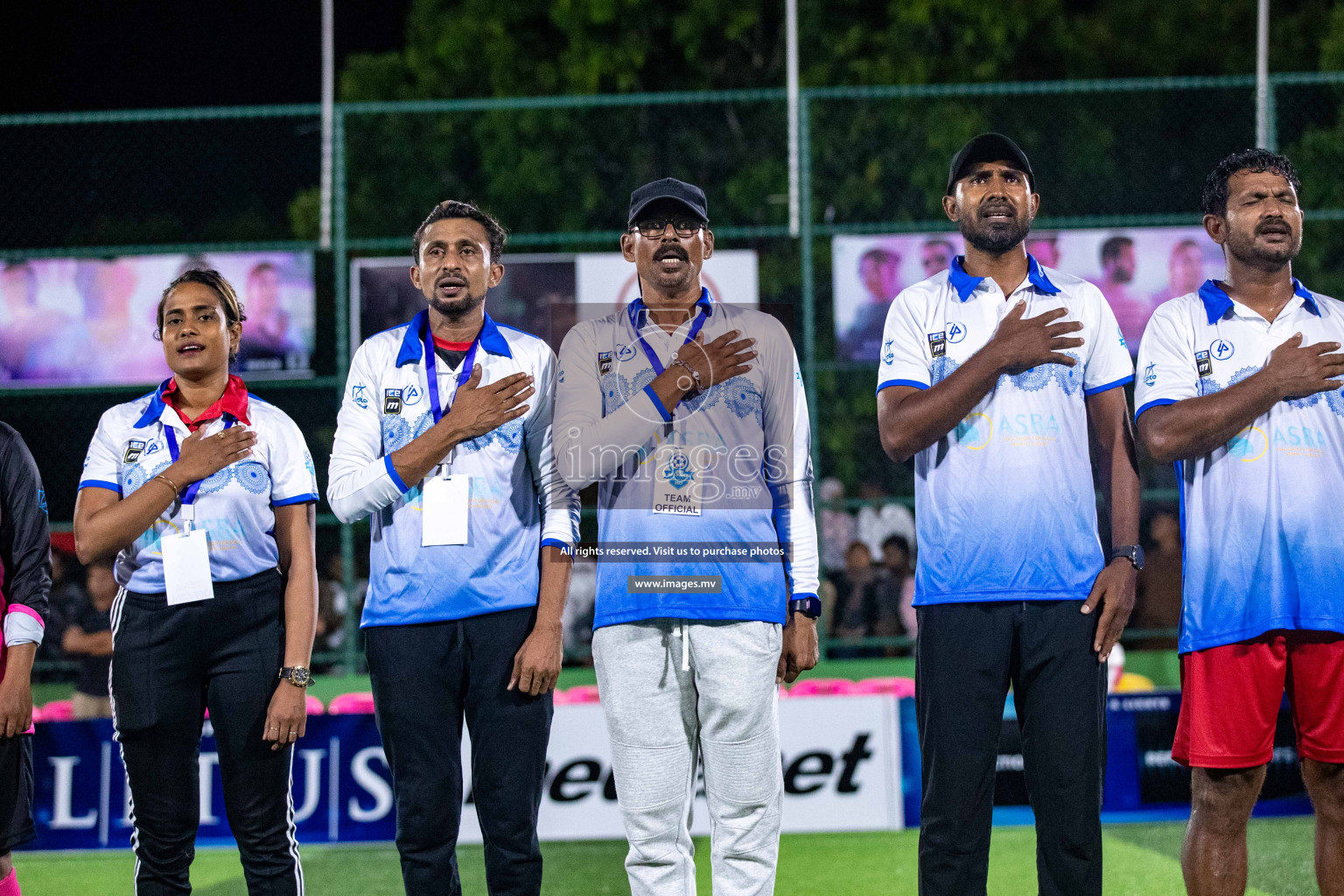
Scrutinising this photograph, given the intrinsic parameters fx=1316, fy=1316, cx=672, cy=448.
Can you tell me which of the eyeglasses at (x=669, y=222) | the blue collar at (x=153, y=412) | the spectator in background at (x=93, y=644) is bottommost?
the spectator in background at (x=93, y=644)

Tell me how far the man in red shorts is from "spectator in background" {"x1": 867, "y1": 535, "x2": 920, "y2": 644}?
5.44 meters

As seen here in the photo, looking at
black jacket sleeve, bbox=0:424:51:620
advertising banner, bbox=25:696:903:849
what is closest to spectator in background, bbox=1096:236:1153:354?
advertising banner, bbox=25:696:903:849

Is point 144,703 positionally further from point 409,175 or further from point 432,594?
point 409,175

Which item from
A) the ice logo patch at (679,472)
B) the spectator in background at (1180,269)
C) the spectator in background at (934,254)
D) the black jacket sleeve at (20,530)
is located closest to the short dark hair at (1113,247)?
the spectator in background at (1180,269)

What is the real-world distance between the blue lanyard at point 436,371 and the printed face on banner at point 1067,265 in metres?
5.82

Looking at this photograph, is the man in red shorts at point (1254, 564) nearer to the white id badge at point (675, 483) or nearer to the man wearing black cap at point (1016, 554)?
the man wearing black cap at point (1016, 554)

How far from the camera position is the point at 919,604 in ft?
12.3

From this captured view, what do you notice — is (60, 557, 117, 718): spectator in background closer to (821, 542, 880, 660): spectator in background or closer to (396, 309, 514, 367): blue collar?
(396, 309, 514, 367): blue collar

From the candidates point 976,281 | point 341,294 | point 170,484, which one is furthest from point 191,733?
point 341,294

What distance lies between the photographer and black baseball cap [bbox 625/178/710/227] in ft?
12.8

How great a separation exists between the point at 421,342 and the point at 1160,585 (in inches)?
287

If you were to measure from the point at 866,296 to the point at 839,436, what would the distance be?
3403 millimetres

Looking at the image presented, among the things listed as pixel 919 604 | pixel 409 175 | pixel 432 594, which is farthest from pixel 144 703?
pixel 409 175

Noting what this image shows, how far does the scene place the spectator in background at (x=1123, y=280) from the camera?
9.77 metres
